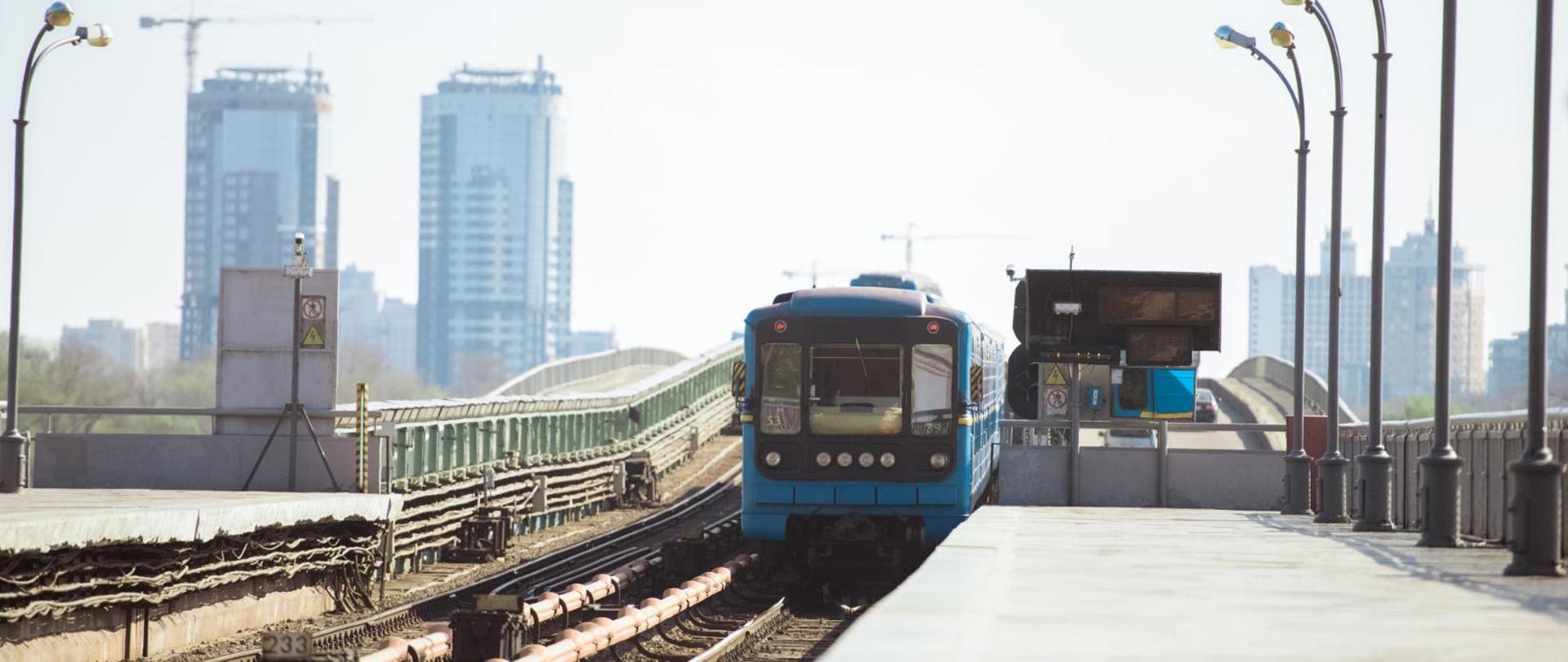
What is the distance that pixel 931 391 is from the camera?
89.6 ft

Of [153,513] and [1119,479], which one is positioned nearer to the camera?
[153,513]

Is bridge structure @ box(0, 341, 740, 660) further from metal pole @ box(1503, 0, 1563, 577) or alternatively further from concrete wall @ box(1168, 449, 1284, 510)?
metal pole @ box(1503, 0, 1563, 577)

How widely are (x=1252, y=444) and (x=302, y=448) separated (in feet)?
118

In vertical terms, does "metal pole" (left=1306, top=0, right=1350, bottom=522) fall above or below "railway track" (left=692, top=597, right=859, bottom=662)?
above

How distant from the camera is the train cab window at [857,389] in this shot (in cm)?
2716

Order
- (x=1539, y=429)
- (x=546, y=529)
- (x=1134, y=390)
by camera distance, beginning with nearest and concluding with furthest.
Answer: (x=1539, y=429), (x=1134, y=390), (x=546, y=529)

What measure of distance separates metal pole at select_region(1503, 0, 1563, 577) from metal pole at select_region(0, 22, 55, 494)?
56.1ft

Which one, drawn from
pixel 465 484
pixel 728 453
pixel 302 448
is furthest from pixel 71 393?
pixel 302 448

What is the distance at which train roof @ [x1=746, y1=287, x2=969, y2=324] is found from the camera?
88.8 feet

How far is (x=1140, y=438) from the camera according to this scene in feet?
198

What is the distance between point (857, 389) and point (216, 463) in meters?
7.97

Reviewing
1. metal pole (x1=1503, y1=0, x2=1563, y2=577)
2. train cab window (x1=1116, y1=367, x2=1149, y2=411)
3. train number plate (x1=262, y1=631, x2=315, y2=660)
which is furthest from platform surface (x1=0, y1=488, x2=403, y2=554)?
train cab window (x1=1116, y1=367, x2=1149, y2=411)

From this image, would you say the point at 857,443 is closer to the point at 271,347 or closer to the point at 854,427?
the point at 854,427

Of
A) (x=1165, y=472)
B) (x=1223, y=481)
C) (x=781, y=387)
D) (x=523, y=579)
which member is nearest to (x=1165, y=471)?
(x=1165, y=472)
